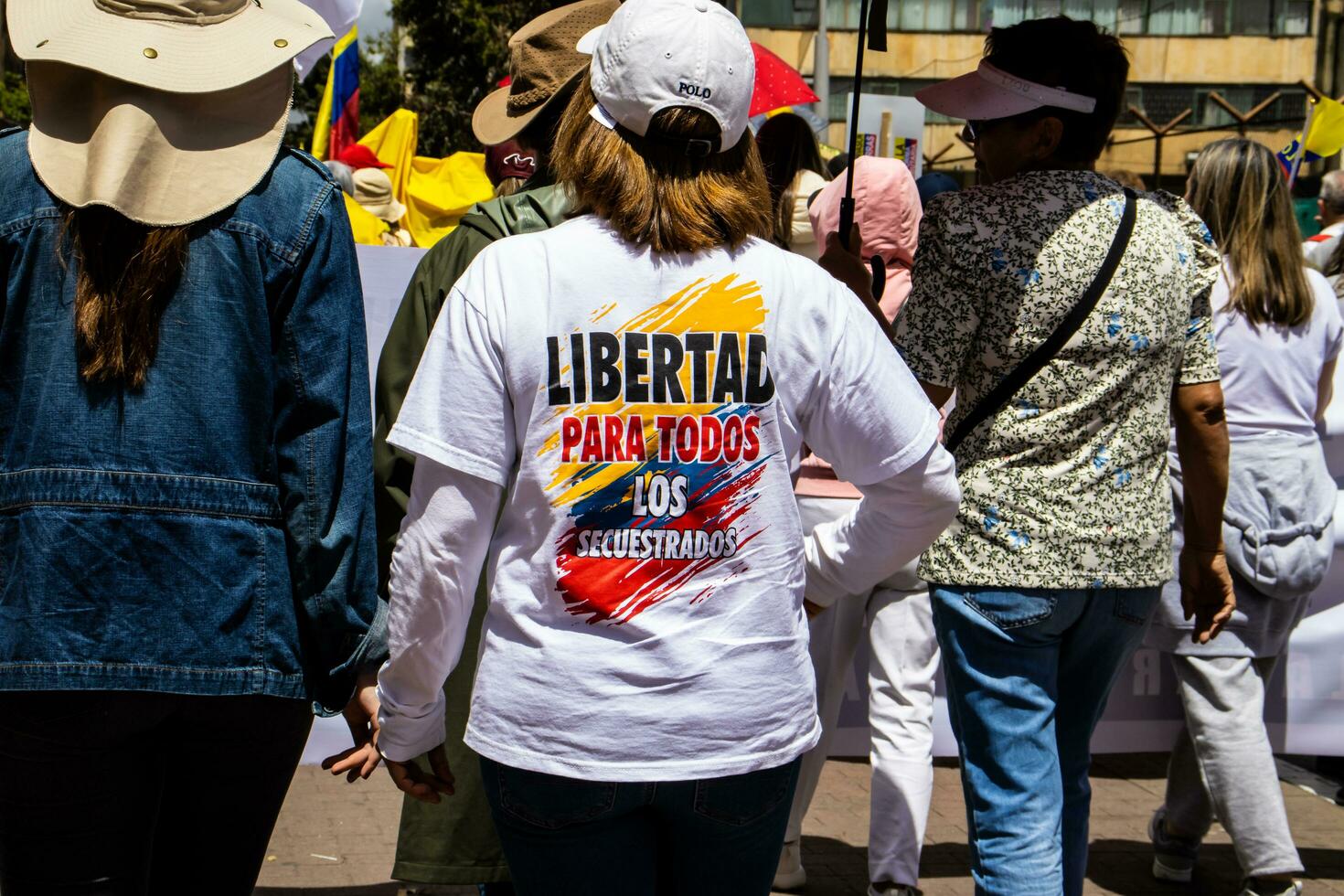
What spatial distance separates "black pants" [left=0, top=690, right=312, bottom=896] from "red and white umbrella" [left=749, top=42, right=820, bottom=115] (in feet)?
10.4

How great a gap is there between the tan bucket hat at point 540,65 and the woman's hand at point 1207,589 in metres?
1.80

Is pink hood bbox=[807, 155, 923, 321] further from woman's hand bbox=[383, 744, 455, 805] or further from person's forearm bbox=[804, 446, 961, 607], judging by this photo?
woman's hand bbox=[383, 744, 455, 805]

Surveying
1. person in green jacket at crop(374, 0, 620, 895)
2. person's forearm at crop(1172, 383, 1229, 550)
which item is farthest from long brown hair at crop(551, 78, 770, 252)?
person's forearm at crop(1172, 383, 1229, 550)

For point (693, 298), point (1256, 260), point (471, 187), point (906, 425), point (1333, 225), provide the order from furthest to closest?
point (471, 187) → point (1333, 225) → point (1256, 260) → point (906, 425) → point (693, 298)

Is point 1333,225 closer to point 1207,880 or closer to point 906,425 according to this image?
point 1207,880

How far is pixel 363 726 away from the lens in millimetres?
2387

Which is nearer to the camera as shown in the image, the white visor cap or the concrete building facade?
the white visor cap

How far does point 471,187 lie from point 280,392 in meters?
9.18

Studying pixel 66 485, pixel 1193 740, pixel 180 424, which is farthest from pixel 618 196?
pixel 1193 740

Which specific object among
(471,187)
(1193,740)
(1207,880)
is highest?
(471,187)

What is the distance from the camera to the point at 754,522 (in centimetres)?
212

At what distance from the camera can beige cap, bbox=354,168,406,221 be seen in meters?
9.68

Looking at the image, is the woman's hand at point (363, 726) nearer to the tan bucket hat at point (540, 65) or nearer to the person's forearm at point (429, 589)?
the person's forearm at point (429, 589)

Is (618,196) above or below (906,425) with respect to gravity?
above
